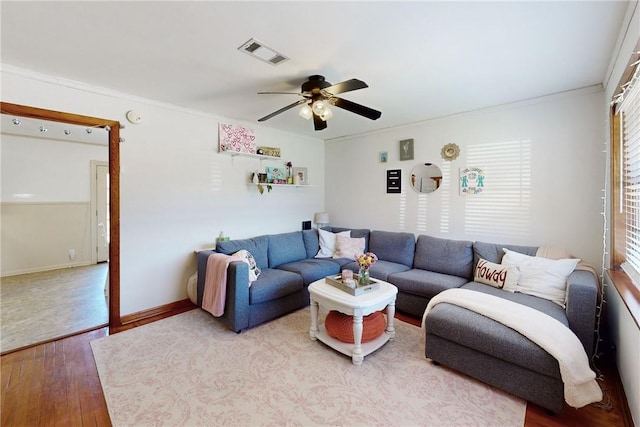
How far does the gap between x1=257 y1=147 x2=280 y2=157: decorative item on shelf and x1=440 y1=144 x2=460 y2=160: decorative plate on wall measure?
2382mm

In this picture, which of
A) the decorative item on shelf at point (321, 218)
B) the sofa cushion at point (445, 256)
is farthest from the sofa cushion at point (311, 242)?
the sofa cushion at point (445, 256)

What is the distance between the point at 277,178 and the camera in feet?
14.1

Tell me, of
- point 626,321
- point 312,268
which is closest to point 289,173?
point 312,268

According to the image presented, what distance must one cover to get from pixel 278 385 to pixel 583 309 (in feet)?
7.69

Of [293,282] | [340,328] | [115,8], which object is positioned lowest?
[340,328]

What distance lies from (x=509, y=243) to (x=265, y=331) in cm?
290

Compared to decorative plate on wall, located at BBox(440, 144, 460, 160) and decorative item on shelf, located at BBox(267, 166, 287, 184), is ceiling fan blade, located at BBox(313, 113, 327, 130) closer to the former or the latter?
decorative item on shelf, located at BBox(267, 166, 287, 184)

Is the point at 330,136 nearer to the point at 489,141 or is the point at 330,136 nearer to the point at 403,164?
the point at 403,164

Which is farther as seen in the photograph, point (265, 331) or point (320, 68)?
point (265, 331)

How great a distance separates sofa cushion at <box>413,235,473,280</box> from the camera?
3191 millimetres

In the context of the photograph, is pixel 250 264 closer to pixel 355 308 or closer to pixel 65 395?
pixel 355 308

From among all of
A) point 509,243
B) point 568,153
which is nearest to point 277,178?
point 509,243

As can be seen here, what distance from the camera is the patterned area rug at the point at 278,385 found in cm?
169

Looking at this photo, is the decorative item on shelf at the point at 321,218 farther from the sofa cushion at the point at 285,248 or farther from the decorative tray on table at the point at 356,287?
the decorative tray on table at the point at 356,287
